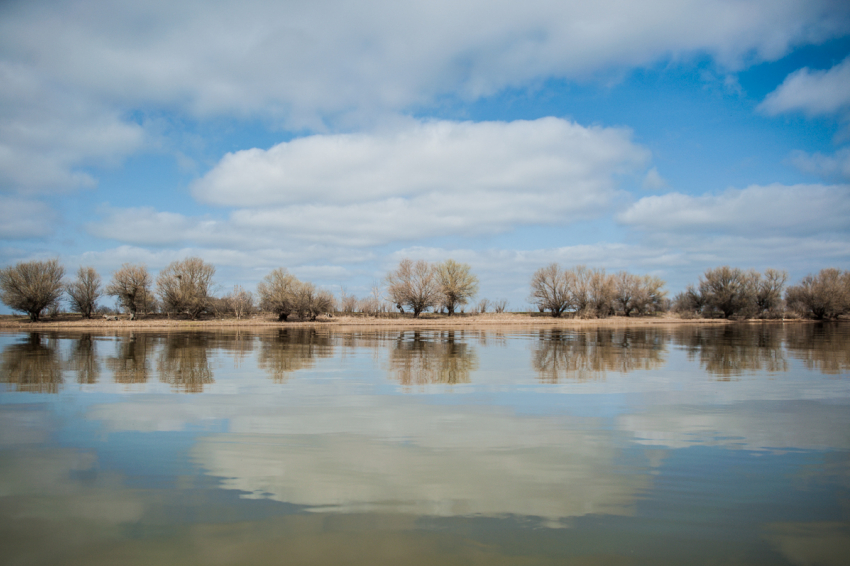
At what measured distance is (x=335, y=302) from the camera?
2371 inches

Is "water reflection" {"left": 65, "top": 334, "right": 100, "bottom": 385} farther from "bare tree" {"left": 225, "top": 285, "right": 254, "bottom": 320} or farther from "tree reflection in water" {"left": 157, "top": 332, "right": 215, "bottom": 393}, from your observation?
"bare tree" {"left": 225, "top": 285, "right": 254, "bottom": 320}

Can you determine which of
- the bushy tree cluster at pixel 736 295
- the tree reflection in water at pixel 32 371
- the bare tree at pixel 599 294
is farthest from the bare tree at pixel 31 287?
the bushy tree cluster at pixel 736 295

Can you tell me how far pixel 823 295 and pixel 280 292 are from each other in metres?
85.0

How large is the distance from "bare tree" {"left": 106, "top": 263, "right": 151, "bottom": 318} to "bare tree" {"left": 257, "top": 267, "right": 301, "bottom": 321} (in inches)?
678

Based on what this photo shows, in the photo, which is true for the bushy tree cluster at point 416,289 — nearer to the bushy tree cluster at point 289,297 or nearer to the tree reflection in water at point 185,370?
the bushy tree cluster at point 289,297

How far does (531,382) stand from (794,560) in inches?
335

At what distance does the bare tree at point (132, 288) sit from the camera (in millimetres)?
60188

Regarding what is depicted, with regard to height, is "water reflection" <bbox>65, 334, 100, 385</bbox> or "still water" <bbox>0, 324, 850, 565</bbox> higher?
"water reflection" <bbox>65, 334, 100, 385</bbox>

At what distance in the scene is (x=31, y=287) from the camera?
2124 inches

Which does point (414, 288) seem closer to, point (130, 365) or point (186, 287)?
point (186, 287)

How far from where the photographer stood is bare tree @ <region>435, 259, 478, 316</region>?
236ft

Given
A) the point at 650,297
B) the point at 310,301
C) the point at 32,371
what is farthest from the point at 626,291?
the point at 32,371

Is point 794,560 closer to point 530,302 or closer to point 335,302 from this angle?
point 335,302

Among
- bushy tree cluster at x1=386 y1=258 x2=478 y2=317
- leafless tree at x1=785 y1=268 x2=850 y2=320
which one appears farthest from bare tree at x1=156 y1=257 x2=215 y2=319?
leafless tree at x1=785 y1=268 x2=850 y2=320
